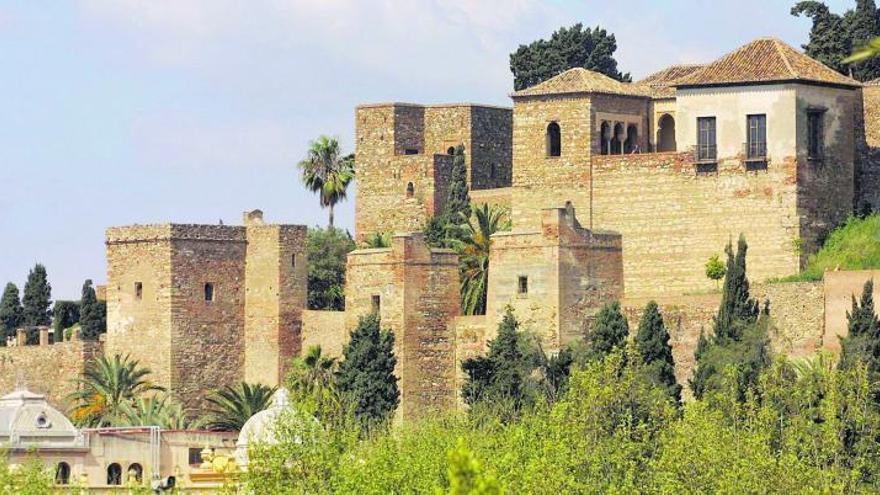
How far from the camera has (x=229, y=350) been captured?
66.8 meters

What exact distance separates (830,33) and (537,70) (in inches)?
327

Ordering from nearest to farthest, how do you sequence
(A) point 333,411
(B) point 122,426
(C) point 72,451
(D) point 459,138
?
(A) point 333,411 < (C) point 72,451 < (B) point 122,426 < (D) point 459,138

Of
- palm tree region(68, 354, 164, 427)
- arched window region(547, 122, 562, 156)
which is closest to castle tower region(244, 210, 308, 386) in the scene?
palm tree region(68, 354, 164, 427)

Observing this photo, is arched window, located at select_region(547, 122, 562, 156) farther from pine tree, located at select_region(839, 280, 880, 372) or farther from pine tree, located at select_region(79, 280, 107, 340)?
pine tree, located at select_region(79, 280, 107, 340)

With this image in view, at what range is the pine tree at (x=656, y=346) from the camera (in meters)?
57.3

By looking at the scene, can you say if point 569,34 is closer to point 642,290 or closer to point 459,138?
point 459,138

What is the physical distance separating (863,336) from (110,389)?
18126 mm

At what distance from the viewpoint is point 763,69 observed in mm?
60594

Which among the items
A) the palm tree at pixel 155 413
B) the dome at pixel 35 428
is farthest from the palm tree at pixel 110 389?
the dome at pixel 35 428

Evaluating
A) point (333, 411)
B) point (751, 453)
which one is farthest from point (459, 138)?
point (751, 453)

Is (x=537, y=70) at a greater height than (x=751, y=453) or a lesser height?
greater

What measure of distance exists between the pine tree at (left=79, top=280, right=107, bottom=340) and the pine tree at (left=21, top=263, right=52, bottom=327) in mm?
7513

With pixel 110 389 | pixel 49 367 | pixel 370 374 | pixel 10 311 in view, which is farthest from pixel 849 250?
pixel 10 311

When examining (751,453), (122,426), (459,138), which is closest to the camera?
(751,453)
